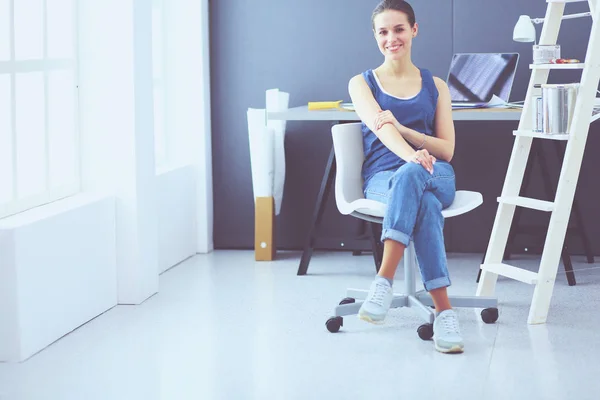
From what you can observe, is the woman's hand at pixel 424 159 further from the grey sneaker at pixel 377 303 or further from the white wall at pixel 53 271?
the white wall at pixel 53 271

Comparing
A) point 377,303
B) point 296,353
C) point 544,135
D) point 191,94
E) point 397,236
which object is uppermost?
point 191,94

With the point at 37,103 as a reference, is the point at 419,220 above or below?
below

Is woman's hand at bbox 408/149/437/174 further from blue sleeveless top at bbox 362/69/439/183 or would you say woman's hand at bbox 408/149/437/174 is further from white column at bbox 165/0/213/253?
white column at bbox 165/0/213/253

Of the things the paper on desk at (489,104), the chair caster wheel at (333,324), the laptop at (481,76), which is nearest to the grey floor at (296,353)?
the chair caster wheel at (333,324)

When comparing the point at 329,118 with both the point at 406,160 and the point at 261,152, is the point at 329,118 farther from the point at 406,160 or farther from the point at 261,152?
the point at 406,160

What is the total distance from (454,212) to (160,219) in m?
1.86

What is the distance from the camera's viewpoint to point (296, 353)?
3582 millimetres

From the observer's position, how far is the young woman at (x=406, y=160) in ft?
12.0

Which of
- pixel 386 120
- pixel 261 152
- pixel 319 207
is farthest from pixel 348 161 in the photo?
pixel 261 152

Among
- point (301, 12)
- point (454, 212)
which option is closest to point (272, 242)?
point (301, 12)

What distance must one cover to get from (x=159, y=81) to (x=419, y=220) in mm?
2292

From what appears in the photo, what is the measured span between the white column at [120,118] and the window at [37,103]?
0.06 meters

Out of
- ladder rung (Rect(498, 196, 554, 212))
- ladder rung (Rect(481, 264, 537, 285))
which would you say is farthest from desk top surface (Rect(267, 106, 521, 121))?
ladder rung (Rect(481, 264, 537, 285))

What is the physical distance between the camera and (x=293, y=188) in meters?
5.82
